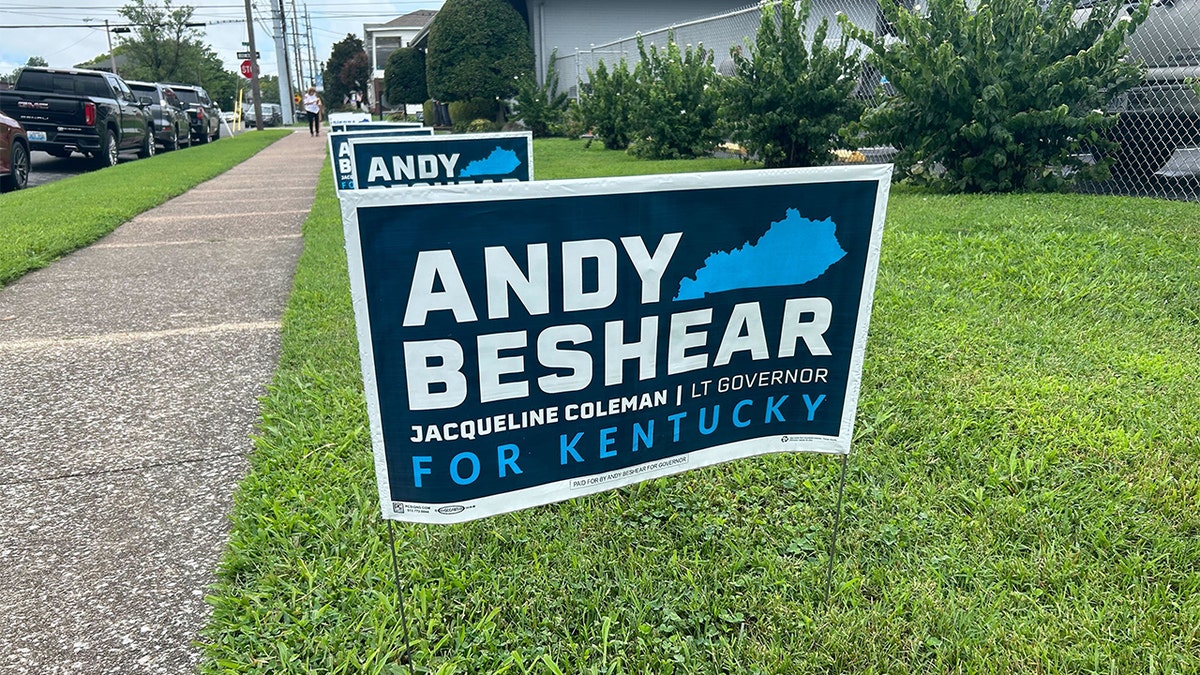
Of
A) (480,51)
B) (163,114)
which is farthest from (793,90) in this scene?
(163,114)

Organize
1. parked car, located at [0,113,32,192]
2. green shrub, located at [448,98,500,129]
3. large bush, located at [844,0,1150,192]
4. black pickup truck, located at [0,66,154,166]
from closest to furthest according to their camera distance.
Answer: large bush, located at [844,0,1150,192], parked car, located at [0,113,32,192], black pickup truck, located at [0,66,154,166], green shrub, located at [448,98,500,129]

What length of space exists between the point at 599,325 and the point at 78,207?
1004cm

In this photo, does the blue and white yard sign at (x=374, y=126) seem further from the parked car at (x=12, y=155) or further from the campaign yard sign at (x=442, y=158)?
the parked car at (x=12, y=155)

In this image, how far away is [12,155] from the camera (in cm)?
1275

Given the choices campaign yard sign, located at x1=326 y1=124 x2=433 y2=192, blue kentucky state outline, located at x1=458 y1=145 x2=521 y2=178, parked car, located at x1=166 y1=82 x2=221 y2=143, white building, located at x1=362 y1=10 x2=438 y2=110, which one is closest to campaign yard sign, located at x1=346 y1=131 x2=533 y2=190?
blue kentucky state outline, located at x1=458 y1=145 x2=521 y2=178

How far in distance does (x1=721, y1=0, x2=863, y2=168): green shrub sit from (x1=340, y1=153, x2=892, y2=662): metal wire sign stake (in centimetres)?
798

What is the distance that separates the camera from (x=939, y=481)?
9.87 feet

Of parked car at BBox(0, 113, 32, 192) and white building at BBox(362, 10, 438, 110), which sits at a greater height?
white building at BBox(362, 10, 438, 110)

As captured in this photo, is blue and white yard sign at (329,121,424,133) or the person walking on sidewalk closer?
blue and white yard sign at (329,121,424,133)

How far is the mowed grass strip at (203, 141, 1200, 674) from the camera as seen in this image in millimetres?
2238

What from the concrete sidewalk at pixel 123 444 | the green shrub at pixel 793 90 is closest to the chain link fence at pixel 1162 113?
the green shrub at pixel 793 90

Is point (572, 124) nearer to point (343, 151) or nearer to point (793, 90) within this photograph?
point (793, 90)

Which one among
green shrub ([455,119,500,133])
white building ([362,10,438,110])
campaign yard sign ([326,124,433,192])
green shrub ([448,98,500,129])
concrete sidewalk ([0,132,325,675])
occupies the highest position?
white building ([362,10,438,110])

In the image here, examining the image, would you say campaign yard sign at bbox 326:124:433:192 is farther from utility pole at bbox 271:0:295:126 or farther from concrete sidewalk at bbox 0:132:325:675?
utility pole at bbox 271:0:295:126
